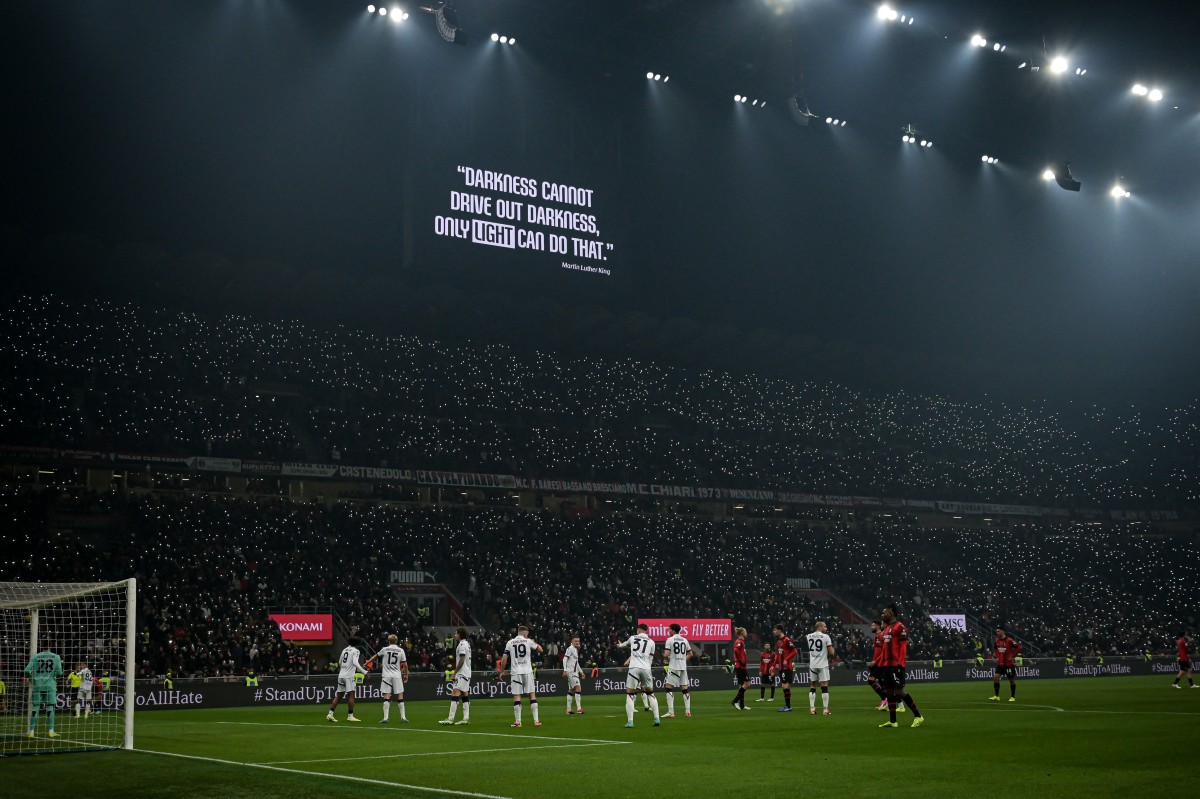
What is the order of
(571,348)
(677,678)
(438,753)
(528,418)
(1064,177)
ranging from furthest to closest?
(528,418) → (571,348) → (1064,177) → (677,678) → (438,753)

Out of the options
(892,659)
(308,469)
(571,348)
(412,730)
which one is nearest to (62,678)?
(412,730)

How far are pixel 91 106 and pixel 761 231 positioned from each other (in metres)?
25.6

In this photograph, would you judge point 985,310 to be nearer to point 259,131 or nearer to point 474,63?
point 474,63

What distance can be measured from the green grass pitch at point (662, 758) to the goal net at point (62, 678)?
3.94ft

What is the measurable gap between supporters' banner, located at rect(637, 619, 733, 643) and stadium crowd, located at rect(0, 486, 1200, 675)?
1136 mm

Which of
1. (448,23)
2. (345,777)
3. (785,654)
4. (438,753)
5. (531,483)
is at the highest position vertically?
(448,23)

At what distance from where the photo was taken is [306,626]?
40.6m

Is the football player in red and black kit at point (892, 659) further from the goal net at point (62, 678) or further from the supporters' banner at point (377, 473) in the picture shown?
the supporters' banner at point (377, 473)

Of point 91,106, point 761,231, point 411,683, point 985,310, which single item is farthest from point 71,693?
point 985,310

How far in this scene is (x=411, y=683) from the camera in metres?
36.0

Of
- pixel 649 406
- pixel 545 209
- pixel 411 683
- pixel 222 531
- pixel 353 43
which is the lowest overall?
pixel 411 683

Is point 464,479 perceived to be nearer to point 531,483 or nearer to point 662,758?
point 531,483

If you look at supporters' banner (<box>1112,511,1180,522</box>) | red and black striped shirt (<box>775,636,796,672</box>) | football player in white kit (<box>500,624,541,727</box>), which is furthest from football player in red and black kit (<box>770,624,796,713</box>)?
supporters' banner (<box>1112,511,1180,522</box>)

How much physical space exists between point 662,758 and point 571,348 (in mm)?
41558
